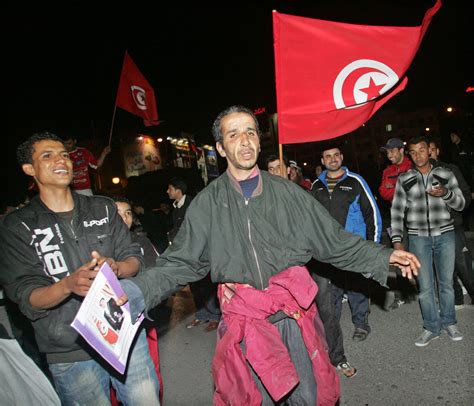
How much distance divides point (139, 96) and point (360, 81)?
202 inches

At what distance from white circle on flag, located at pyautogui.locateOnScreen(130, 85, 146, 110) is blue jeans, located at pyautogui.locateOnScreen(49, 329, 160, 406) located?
5.85m

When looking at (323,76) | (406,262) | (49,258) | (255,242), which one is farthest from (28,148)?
(323,76)

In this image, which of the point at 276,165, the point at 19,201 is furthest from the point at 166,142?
the point at 276,165

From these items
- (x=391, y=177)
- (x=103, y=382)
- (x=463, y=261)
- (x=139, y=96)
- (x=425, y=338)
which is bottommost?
(x=425, y=338)

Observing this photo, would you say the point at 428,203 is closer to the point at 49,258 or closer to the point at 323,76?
the point at 323,76

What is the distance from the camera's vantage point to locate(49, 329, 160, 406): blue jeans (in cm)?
245

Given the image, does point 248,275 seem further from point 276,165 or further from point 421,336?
→ point 276,165

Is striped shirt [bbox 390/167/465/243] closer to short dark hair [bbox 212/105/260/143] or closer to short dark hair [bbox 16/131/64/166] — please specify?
short dark hair [bbox 212/105/260/143]

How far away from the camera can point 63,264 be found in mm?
2475

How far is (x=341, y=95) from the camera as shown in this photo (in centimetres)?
383

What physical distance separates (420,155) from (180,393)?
3.79 metres

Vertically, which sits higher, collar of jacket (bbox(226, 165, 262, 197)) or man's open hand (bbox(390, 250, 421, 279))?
collar of jacket (bbox(226, 165, 262, 197))

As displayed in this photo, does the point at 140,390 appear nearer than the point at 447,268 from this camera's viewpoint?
Yes

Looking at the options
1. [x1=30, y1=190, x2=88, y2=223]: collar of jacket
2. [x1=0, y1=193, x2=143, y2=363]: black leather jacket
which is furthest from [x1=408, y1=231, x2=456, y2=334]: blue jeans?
[x1=30, y1=190, x2=88, y2=223]: collar of jacket
